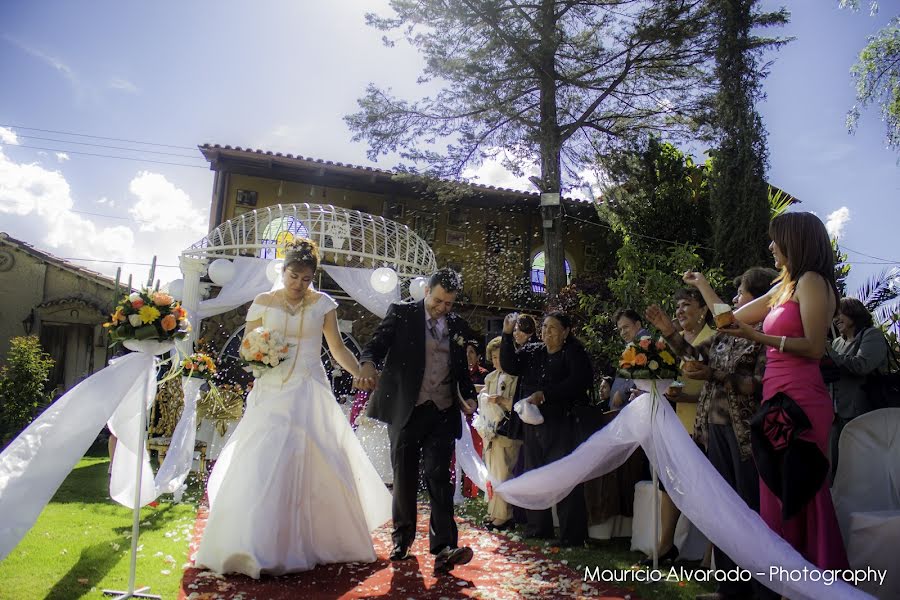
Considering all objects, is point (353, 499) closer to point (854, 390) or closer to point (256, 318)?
point (256, 318)

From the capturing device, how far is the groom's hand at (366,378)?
4336 mm

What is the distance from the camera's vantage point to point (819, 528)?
3055 mm

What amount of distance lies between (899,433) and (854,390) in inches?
65.7

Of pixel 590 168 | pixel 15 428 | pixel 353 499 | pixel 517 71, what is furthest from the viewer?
pixel 590 168

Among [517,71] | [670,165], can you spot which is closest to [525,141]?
[517,71]

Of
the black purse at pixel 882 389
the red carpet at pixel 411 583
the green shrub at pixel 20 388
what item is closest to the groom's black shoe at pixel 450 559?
the red carpet at pixel 411 583

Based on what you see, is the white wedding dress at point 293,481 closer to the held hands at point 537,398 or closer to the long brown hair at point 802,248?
the held hands at point 537,398

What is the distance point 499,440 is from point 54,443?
3942 millimetres

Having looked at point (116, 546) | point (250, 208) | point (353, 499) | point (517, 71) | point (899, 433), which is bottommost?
point (116, 546)

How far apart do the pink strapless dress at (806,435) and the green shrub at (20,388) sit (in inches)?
479

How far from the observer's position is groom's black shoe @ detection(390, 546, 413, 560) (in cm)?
445

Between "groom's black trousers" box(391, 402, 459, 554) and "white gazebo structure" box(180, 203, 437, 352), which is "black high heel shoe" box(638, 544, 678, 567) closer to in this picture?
"groom's black trousers" box(391, 402, 459, 554)

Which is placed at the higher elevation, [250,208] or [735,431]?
[250,208]

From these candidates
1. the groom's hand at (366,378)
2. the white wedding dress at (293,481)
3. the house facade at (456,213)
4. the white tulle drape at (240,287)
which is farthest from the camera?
the house facade at (456,213)
